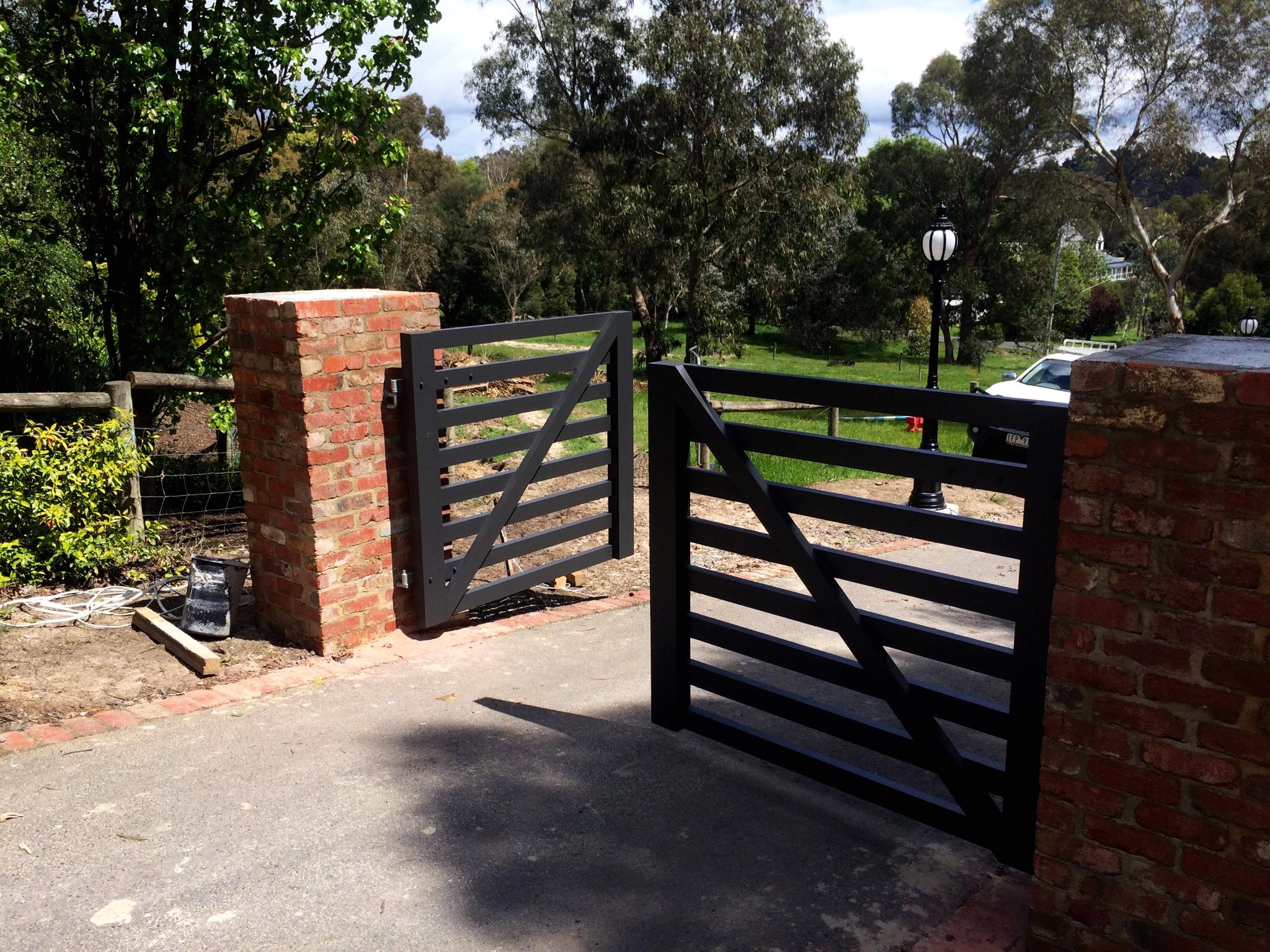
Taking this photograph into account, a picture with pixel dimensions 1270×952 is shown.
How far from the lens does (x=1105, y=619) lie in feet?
8.71

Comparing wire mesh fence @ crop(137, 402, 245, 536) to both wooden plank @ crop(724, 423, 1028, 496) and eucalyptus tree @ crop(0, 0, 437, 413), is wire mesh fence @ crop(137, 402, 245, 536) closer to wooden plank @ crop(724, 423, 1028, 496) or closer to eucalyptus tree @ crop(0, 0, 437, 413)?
eucalyptus tree @ crop(0, 0, 437, 413)

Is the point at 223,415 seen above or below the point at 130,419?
below

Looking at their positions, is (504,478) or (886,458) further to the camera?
(504,478)

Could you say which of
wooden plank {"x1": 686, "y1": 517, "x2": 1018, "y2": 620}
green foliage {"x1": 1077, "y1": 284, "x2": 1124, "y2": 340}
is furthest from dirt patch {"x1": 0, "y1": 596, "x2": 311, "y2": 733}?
green foliage {"x1": 1077, "y1": 284, "x2": 1124, "y2": 340}

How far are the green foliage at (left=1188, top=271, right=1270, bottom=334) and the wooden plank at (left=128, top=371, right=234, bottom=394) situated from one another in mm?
41976

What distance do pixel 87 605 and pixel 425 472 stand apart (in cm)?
211

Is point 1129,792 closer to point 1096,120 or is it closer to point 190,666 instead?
point 190,666

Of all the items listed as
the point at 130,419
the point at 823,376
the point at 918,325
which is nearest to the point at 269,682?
the point at 130,419

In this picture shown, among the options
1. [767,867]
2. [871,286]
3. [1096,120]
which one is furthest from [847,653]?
[871,286]

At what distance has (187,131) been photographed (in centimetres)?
817

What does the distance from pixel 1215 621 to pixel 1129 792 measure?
1.76 feet

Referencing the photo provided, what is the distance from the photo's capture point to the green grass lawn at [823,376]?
40.5 ft

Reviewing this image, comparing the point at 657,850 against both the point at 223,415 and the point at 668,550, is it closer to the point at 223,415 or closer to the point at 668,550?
the point at 668,550

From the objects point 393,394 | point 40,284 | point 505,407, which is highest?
point 40,284
